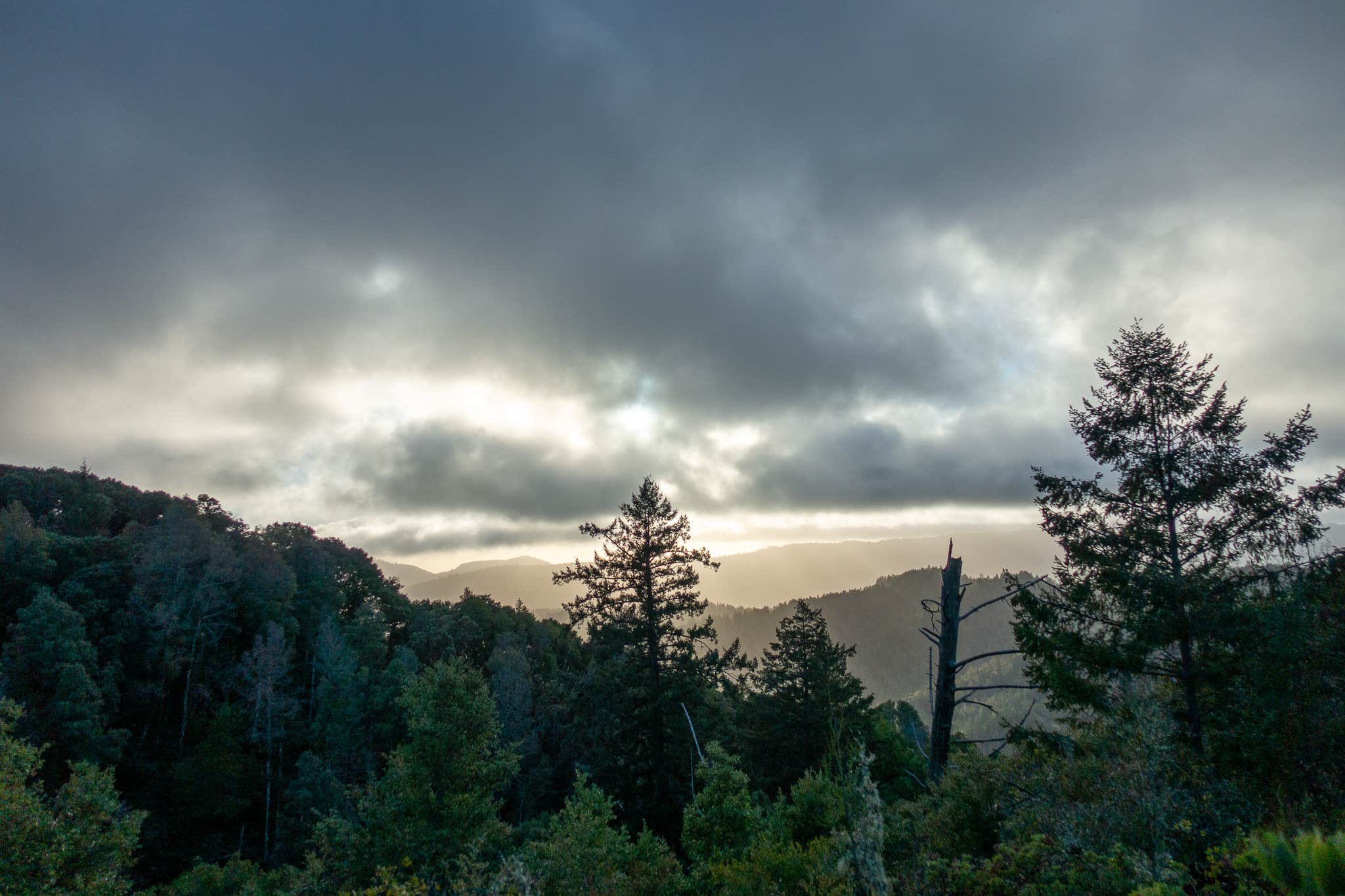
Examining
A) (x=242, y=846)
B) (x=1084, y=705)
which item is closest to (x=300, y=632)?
(x=242, y=846)

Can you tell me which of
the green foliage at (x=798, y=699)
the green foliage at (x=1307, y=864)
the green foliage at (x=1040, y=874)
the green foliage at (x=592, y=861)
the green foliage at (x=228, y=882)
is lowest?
the green foliage at (x=228, y=882)

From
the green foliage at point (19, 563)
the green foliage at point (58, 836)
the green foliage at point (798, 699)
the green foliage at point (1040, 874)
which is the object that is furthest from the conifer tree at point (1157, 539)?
the green foliage at point (19, 563)

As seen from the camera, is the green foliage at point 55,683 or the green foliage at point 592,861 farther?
the green foliage at point 55,683

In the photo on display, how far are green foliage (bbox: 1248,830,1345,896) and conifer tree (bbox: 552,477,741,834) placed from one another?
73.4 feet

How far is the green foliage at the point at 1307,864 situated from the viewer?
185cm

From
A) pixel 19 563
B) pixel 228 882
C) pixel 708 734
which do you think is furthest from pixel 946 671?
pixel 19 563

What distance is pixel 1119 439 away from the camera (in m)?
13.5

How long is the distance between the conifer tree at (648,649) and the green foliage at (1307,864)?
881 inches

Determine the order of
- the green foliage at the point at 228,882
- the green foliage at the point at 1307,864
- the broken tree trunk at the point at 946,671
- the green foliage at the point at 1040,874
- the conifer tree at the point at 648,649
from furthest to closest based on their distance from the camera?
the green foliage at the point at 228,882 < the conifer tree at the point at 648,649 < the broken tree trunk at the point at 946,671 < the green foliage at the point at 1040,874 < the green foliage at the point at 1307,864

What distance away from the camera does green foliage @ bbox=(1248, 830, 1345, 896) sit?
185 centimetres

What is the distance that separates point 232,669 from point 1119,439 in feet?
210

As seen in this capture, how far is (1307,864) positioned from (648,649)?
22941 millimetres

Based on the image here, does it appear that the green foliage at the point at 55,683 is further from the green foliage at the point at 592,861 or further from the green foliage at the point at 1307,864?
the green foliage at the point at 1307,864

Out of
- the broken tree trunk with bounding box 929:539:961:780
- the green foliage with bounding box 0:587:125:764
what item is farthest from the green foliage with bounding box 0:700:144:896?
the broken tree trunk with bounding box 929:539:961:780
